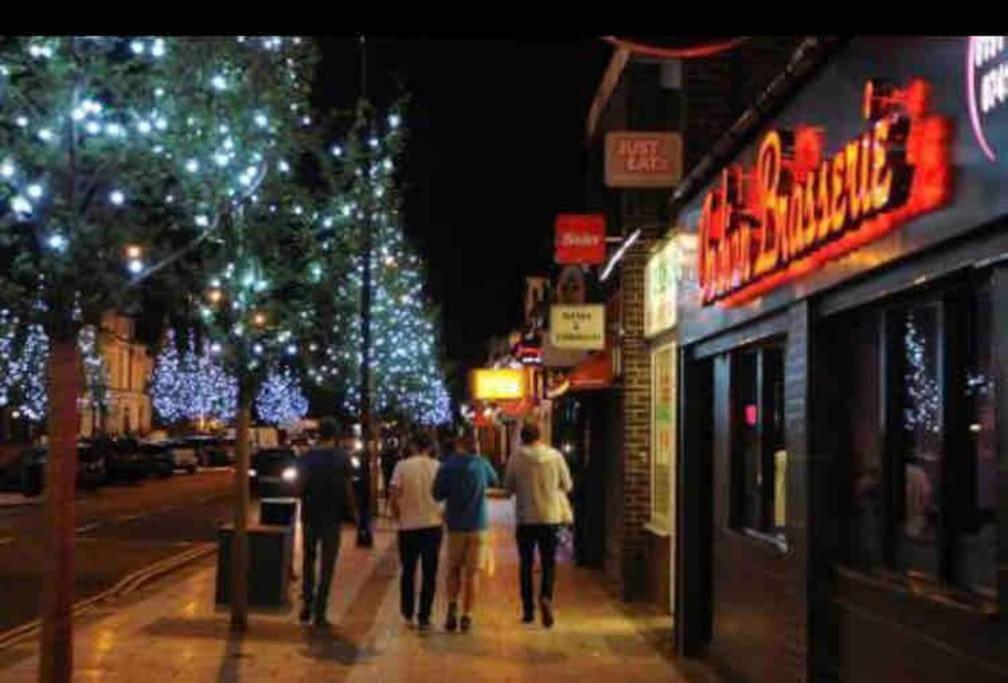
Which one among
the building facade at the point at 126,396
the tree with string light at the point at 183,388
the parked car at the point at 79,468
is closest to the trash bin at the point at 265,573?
the parked car at the point at 79,468

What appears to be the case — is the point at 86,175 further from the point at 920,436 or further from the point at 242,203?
the point at 920,436

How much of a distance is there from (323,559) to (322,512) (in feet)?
1.45

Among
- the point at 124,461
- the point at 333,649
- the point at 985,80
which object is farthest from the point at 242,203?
Result: the point at 124,461

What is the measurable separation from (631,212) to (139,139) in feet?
33.1

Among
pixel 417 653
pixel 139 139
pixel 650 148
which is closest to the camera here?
pixel 139 139

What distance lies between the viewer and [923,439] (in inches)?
297

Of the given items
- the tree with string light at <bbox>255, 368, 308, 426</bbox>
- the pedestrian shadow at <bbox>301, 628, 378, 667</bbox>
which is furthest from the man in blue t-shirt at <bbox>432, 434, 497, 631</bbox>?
the tree with string light at <bbox>255, 368, 308, 426</bbox>

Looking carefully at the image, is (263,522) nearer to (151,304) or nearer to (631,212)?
(631,212)

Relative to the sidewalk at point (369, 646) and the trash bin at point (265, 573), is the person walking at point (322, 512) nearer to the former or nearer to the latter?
the sidewalk at point (369, 646)

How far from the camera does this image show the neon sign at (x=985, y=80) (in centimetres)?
586

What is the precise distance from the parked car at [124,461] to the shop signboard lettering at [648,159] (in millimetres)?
37153

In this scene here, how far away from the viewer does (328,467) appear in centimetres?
1470

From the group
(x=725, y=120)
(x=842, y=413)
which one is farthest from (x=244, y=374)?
(x=842, y=413)

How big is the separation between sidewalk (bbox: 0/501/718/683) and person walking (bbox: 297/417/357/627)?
0.99ft
